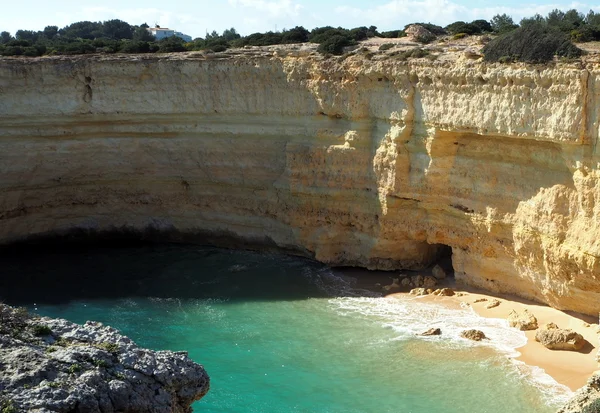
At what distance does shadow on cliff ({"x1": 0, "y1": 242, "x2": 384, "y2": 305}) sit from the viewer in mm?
22922

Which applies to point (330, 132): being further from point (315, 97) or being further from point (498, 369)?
point (498, 369)

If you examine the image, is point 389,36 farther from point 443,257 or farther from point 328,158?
point 443,257

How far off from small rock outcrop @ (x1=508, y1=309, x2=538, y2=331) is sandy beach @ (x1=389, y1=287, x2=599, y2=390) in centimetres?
16

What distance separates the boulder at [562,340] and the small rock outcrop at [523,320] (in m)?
0.93

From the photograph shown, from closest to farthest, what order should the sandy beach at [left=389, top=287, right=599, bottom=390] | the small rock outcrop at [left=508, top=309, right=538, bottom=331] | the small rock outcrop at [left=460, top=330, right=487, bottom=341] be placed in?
the sandy beach at [left=389, top=287, right=599, bottom=390], the small rock outcrop at [left=460, top=330, right=487, bottom=341], the small rock outcrop at [left=508, top=309, right=538, bottom=331]

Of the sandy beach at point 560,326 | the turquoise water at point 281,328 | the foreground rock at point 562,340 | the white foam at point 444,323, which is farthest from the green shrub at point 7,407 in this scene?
the foreground rock at point 562,340

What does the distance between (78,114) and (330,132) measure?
9.37 m

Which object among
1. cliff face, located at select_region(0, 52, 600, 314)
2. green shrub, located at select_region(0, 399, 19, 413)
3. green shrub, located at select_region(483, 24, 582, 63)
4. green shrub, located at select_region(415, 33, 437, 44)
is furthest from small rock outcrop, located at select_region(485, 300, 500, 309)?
green shrub, located at select_region(0, 399, 19, 413)

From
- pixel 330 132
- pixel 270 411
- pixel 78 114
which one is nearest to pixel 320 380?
pixel 270 411

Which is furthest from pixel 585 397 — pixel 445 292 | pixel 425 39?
pixel 425 39

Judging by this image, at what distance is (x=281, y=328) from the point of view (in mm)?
20016

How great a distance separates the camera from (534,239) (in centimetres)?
1923

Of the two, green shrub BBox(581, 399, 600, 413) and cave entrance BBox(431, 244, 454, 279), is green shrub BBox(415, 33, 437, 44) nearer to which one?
cave entrance BBox(431, 244, 454, 279)

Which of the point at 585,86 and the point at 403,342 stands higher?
the point at 585,86
